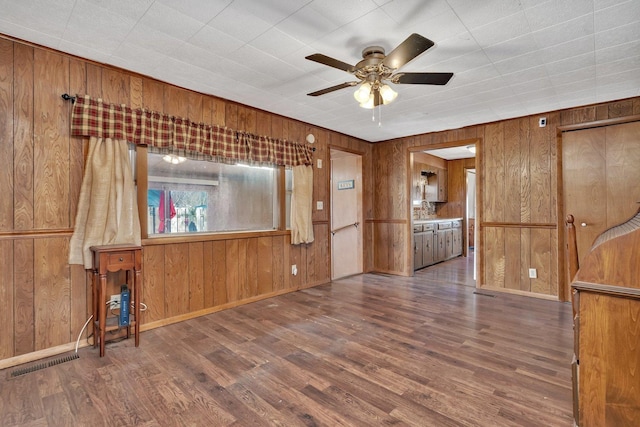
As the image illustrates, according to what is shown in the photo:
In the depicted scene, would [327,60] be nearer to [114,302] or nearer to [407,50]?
[407,50]

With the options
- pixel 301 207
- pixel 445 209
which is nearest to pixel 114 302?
pixel 301 207

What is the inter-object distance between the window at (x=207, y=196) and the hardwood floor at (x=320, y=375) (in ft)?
3.43

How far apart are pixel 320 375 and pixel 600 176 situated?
159 inches

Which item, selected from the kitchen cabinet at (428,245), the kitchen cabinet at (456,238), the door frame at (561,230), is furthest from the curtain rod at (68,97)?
the kitchen cabinet at (456,238)

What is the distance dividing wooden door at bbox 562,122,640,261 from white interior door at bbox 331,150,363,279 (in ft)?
9.78

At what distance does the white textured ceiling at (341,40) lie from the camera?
197cm

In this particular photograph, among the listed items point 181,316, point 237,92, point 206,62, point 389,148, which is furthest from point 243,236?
point 389,148

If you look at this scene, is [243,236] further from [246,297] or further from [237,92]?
[237,92]

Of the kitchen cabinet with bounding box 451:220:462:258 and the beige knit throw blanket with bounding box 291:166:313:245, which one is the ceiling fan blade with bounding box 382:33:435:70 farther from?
the kitchen cabinet with bounding box 451:220:462:258

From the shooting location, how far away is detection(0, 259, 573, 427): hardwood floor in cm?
175

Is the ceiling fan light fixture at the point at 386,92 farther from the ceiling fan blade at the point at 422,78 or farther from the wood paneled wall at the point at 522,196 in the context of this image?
the wood paneled wall at the point at 522,196

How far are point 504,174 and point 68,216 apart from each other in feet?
16.8

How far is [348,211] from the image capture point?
562 cm

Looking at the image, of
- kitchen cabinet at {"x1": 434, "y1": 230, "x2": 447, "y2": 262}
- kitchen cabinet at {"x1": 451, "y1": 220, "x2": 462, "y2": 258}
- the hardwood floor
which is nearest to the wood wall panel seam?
the hardwood floor
